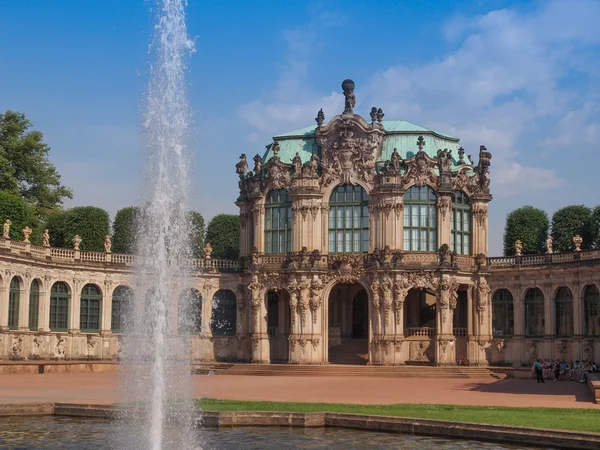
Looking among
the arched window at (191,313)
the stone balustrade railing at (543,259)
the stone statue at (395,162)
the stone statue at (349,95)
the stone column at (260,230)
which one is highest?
the stone statue at (349,95)

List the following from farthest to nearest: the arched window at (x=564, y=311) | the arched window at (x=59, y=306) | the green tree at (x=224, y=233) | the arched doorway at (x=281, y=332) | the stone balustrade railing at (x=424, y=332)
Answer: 1. the green tree at (x=224, y=233)
2. the arched doorway at (x=281, y=332)
3. the arched window at (x=59, y=306)
4. the stone balustrade railing at (x=424, y=332)
5. the arched window at (x=564, y=311)

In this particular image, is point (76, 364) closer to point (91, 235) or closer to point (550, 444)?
point (91, 235)

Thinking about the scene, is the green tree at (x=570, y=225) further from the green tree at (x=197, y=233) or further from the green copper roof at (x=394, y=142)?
the green tree at (x=197, y=233)

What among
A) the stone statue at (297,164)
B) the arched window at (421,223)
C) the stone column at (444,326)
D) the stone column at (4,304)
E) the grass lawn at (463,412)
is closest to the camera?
the grass lawn at (463,412)

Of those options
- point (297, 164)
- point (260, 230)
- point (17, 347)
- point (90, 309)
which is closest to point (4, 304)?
point (17, 347)

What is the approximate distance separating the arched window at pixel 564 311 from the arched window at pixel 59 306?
3421 cm

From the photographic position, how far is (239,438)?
27422mm

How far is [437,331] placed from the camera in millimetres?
65188

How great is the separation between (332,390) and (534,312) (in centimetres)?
2570

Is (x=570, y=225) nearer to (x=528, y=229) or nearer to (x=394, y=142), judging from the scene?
(x=528, y=229)

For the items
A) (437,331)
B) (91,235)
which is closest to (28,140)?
(91,235)

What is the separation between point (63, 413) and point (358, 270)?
1463 inches

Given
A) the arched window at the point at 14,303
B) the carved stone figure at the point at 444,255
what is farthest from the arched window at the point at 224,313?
the carved stone figure at the point at 444,255

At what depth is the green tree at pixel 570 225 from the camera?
253 ft
